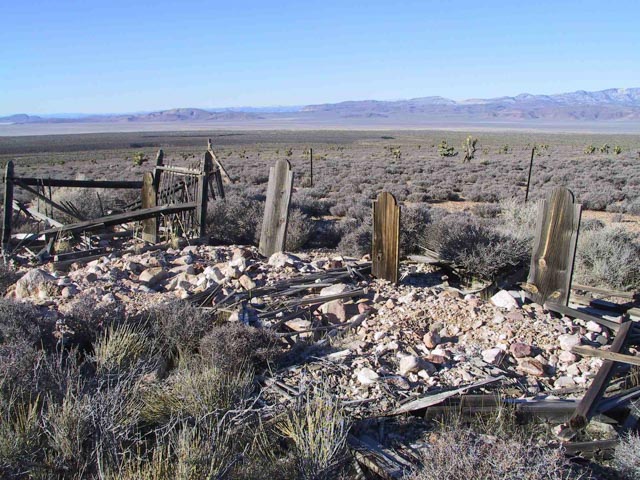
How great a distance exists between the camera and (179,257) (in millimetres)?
8133

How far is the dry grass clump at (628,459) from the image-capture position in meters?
3.41

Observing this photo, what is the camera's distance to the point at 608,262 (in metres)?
8.88

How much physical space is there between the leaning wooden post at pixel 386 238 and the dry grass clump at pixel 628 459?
142 inches

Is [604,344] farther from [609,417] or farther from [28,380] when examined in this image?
[28,380]

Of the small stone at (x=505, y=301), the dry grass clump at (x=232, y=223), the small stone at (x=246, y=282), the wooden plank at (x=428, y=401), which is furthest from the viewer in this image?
the dry grass clump at (x=232, y=223)

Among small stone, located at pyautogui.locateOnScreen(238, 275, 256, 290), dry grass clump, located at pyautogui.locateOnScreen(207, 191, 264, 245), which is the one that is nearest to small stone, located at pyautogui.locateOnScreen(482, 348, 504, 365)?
small stone, located at pyautogui.locateOnScreen(238, 275, 256, 290)

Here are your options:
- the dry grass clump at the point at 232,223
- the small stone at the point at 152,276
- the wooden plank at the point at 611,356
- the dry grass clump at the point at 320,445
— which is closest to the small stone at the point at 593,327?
the wooden plank at the point at 611,356

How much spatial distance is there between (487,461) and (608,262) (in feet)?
22.5

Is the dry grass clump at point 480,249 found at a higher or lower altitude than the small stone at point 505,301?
higher

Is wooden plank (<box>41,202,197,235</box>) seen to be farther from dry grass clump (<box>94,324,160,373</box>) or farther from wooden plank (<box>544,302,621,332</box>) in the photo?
wooden plank (<box>544,302,621,332</box>)

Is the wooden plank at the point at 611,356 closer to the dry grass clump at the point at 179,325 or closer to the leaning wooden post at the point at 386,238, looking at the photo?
the leaning wooden post at the point at 386,238

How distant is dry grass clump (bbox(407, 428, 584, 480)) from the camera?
304cm

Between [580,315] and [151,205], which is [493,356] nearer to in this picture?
[580,315]

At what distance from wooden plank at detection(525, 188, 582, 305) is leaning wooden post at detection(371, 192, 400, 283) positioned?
157cm
